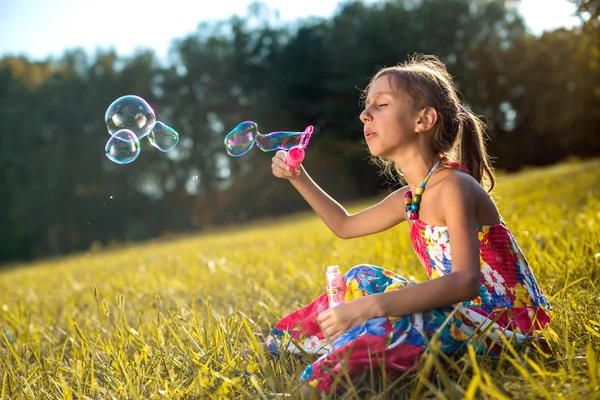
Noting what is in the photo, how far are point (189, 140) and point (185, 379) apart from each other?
827 inches

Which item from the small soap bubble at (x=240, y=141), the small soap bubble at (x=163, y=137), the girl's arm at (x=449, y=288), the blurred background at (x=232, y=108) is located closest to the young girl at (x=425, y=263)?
the girl's arm at (x=449, y=288)

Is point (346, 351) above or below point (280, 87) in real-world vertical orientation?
below

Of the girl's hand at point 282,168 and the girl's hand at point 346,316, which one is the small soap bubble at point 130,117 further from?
the girl's hand at point 346,316

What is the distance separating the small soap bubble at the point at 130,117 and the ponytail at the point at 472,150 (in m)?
1.42

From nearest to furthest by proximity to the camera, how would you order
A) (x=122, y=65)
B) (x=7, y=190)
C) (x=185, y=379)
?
(x=185, y=379) < (x=7, y=190) < (x=122, y=65)

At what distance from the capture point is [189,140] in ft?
72.8

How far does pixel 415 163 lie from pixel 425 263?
35 centimetres

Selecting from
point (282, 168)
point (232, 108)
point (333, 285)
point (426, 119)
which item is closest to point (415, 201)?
point (426, 119)

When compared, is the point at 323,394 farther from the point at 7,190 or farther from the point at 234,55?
the point at 7,190

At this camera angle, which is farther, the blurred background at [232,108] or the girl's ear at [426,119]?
the blurred background at [232,108]

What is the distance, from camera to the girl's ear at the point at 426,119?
181 cm

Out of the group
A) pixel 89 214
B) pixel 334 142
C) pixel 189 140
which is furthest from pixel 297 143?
pixel 89 214

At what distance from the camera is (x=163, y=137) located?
110 inches

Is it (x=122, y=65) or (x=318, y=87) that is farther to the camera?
(x=122, y=65)
